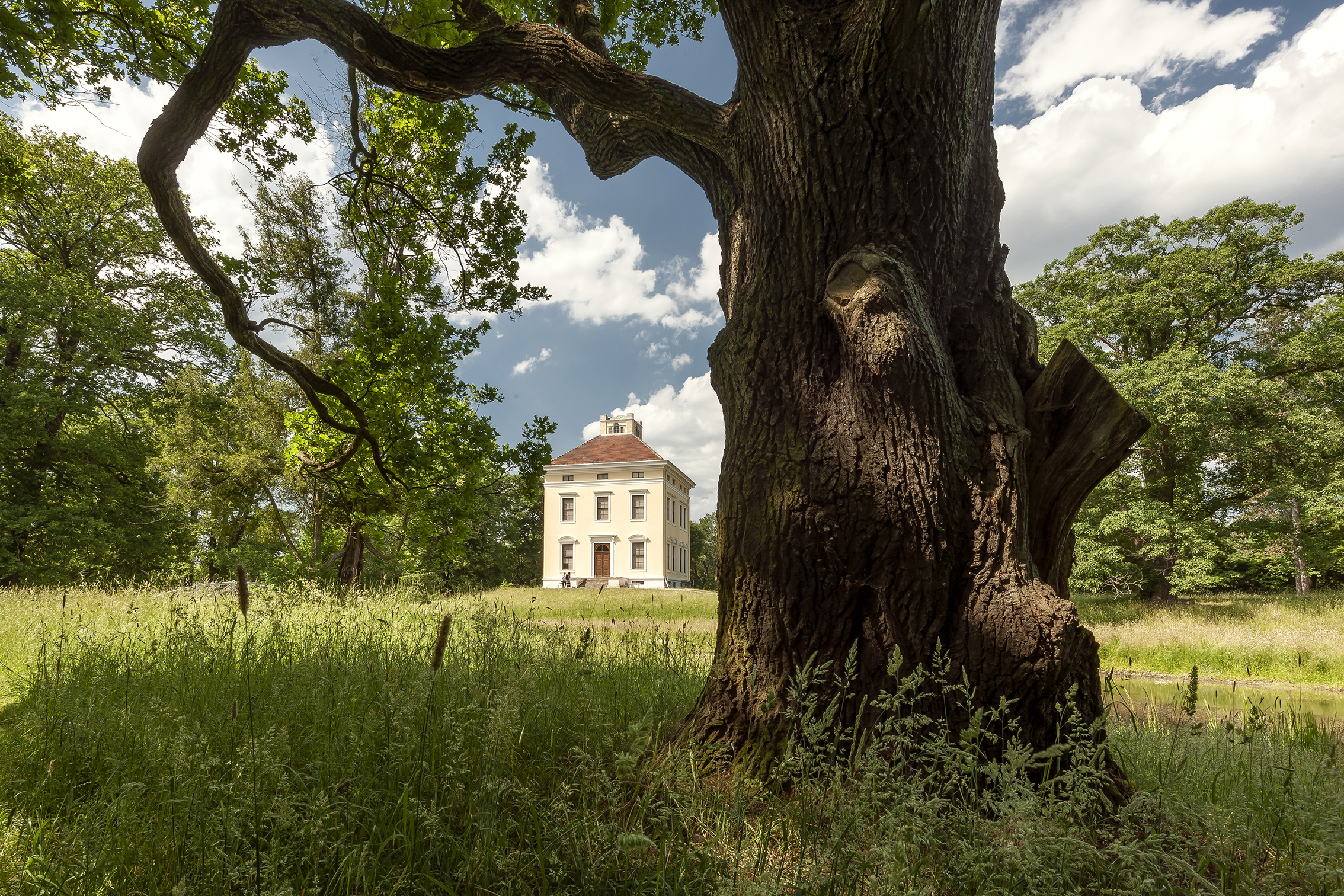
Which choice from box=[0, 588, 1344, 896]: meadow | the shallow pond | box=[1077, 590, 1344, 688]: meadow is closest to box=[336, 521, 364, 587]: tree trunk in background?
box=[0, 588, 1344, 896]: meadow

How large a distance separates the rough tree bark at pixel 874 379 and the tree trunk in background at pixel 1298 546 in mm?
20615

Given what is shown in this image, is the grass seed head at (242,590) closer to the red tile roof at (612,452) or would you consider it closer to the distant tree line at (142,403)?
the distant tree line at (142,403)

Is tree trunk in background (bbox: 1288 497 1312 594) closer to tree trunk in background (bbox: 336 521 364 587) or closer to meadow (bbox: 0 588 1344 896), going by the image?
meadow (bbox: 0 588 1344 896)

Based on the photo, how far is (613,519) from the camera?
4125cm

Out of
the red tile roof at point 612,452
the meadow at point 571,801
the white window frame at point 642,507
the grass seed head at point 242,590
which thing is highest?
the red tile roof at point 612,452

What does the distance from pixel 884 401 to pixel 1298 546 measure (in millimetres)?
24764

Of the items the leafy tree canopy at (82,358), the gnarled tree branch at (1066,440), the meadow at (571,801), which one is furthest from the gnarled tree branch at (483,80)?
the leafy tree canopy at (82,358)

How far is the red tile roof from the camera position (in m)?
42.5

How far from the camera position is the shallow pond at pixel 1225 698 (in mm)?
5633

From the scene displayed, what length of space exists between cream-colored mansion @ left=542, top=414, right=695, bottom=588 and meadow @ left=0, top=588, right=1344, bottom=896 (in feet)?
120

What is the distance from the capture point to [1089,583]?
17297 mm

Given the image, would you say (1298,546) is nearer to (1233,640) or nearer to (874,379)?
(1233,640)

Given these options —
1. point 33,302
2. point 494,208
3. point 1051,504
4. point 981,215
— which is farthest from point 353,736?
point 33,302

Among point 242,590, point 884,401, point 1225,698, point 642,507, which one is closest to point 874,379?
point 884,401
